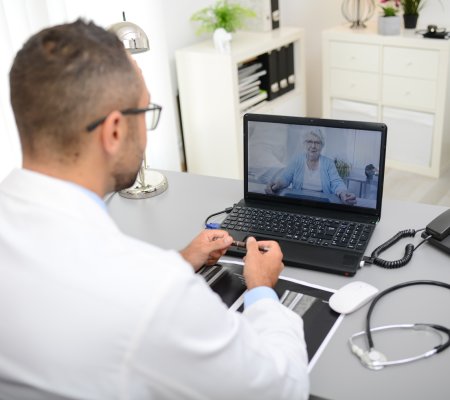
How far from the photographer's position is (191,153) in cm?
339

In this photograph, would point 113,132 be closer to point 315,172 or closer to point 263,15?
point 315,172

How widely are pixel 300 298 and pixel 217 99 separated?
6.73 feet

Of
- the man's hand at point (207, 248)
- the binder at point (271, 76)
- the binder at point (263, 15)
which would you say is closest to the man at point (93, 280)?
the man's hand at point (207, 248)

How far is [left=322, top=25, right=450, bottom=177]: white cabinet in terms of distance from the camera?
313 cm

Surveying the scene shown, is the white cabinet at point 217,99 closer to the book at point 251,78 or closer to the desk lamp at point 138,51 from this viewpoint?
the book at point 251,78

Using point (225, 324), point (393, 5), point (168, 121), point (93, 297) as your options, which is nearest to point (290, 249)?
point (225, 324)

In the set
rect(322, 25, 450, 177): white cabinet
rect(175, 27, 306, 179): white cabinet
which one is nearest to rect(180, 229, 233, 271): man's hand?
rect(175, 27, 306, 179): white cabinet

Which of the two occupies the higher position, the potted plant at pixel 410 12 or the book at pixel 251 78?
the potted plant at pixel 410 12

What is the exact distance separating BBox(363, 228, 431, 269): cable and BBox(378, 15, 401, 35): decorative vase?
2091 millimetres

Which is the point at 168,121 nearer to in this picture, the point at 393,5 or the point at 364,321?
the point at 393,5

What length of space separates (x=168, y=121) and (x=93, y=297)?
2.46 metres

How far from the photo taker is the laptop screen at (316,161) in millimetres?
1411

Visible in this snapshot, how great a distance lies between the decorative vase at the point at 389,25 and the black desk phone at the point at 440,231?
2084 mm

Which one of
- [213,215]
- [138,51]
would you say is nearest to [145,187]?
[213,215]
